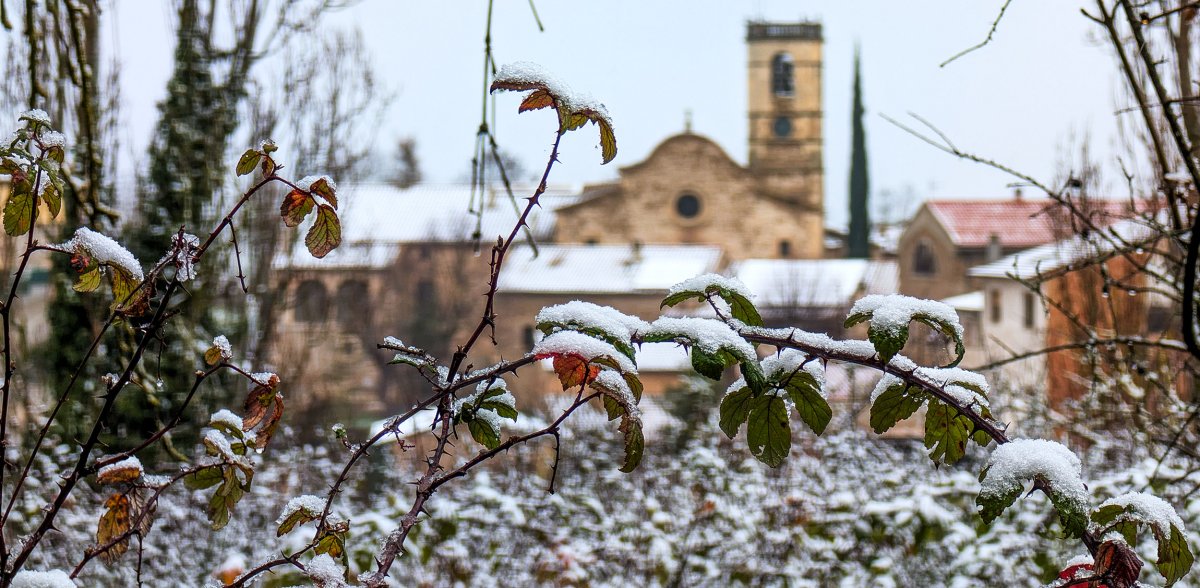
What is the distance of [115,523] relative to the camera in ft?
3.90

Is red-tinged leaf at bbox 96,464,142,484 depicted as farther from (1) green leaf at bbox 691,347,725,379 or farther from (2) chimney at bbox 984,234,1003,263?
(2) chimney at bbox 984,234,1003,263

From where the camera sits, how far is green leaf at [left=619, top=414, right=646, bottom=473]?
79cm

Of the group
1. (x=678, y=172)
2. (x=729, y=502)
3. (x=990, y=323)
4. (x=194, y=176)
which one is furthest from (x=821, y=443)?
(x=678, y=172)

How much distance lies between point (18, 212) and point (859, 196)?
35688mm

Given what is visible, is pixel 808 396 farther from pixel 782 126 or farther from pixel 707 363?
pixel 782 126

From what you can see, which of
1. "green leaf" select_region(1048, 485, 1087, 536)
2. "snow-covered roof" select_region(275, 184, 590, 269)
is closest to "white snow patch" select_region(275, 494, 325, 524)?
"green leaf" select_region(1048, 485, 1087, 536)

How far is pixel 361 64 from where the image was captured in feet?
33.6

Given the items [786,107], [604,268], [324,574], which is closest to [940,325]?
[324,574]

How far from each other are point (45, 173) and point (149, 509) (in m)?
0.38

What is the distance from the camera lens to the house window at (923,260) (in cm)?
2886

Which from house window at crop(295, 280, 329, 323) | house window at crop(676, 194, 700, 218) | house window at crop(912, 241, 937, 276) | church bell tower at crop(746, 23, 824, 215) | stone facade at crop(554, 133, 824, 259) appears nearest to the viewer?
house window at crop(295, 280, 329, 323)

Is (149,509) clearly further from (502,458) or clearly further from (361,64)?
(361,64)

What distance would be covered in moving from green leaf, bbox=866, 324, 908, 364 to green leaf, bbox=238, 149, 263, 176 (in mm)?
645

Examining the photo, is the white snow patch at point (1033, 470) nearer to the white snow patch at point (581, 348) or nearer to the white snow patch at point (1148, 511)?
the white snow patch at point (1148, 511)
